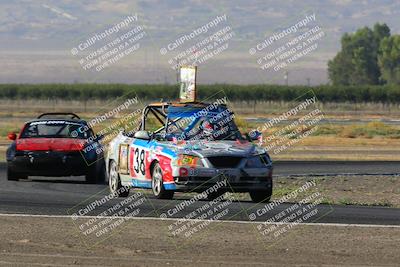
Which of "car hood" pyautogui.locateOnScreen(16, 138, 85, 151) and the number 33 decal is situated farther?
"car hood" pyautogui.locateOnScreen(16, 138, 85, 151)

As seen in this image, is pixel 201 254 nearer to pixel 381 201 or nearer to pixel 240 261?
pixel 240 261

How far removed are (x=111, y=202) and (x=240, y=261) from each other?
24.2 feet

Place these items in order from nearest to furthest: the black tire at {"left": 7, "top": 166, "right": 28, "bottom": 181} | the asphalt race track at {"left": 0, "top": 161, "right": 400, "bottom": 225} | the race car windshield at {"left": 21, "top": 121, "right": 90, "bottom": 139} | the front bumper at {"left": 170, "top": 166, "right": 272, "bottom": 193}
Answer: the asphalt race track at {"left": 0, "top": 161, "right": 400, "bottom": 225}
the front bumper at {"left": 170, "top": 166, "right": 272, "bottom": 193}
the black tire at {"left": 7, "top": 166, "right": 28, "bottom": 181}
the race car windshield at {"left": 21, "top": 121, "right": 90, "bottom": 139}

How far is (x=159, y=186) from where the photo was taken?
19.8 m

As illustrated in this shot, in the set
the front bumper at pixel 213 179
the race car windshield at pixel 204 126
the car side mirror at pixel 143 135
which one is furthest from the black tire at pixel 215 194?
the car side mirror at pixel 143 135

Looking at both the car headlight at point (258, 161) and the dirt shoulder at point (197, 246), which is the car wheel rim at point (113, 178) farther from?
the dirt shoulder at point (197, 246)

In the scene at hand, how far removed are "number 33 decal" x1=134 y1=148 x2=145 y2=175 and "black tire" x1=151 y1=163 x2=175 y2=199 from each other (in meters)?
0.39

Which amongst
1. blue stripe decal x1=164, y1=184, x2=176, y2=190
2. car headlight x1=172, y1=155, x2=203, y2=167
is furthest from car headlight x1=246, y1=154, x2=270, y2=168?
blue stripe decal x1=164, y1=184, x2=176, y2=190

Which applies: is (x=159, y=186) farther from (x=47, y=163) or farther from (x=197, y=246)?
(x=197, y=246)

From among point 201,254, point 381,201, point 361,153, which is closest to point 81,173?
point 381,201

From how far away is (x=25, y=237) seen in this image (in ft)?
47.1

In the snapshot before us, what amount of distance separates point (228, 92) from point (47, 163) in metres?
104

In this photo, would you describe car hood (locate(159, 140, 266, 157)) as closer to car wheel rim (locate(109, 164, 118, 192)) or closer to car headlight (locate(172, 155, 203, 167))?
car headlight (locate(172, 155, 203, 167))

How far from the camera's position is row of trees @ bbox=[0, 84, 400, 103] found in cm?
12938
